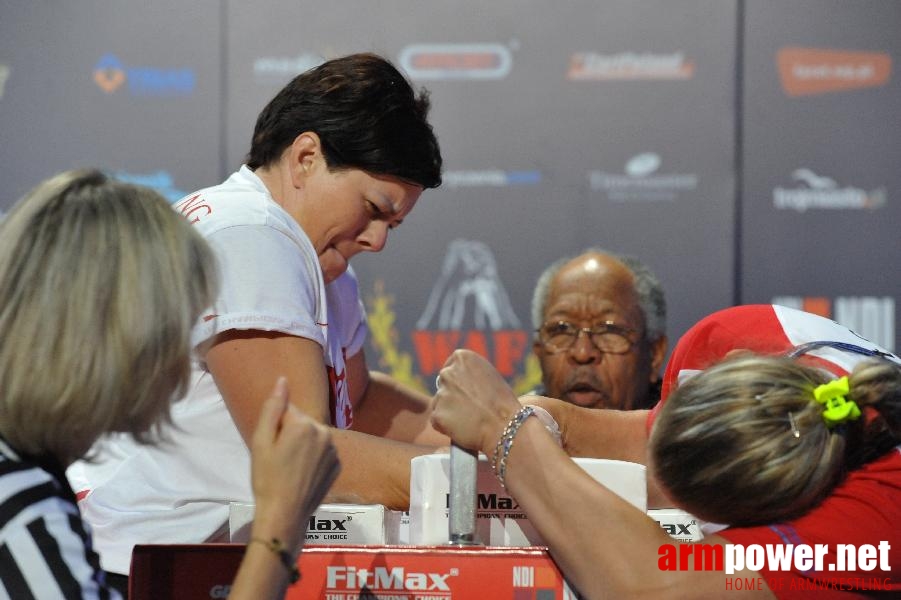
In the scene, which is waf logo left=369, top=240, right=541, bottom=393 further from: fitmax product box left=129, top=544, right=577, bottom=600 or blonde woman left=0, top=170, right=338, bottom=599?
blonde woman left=0, top=170, right=338, bottom=599

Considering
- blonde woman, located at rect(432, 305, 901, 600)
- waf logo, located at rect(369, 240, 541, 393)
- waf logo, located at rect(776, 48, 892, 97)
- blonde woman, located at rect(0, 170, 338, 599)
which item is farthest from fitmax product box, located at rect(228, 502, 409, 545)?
waf logo, located at rect(776, 48, 892, 97)

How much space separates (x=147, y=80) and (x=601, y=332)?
2094mm

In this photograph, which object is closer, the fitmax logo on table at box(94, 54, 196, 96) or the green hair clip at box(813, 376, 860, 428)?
A: the green hair clip at box(813, 376, 860, 428)

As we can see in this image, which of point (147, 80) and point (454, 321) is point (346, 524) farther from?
point (147, 80)

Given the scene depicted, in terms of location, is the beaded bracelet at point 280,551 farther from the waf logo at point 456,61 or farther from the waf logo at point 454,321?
the waf logo at point 456,61

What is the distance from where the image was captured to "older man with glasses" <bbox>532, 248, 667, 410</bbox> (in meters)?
3.44

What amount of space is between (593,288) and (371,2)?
5.32 ft

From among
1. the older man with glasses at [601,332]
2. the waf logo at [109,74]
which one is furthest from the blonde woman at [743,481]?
the waf logo at [109,74]

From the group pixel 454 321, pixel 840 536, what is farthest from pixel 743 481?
pixel 454 321

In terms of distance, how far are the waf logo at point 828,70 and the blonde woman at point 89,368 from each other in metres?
3.52

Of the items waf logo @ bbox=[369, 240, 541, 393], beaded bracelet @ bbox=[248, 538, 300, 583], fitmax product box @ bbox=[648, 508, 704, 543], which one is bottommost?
waf logo @ bbox=[369, 240, 541, 393]

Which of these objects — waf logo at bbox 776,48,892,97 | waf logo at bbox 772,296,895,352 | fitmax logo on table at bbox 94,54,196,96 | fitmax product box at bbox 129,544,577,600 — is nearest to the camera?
fitmax product box at bbox 129,544,577,600

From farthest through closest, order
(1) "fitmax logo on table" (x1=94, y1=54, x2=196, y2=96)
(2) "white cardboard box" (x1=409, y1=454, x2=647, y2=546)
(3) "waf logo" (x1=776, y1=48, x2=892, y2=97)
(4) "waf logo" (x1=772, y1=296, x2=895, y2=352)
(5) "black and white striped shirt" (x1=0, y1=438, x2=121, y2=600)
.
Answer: (1) "fitmax logo on table" (x1=94, y1=54, x2=196, y2=96), (3) "waf logo" (x1=776, y1=48, x2=892, y2=97), (4) "waf logo" (x1=772, y1=296, x2=895, y2=352), (2) "white cardboard box" (x1=409, y1=454, x2=647, y2=546), (5) "black and white striped shirt" (x1=0, y1=438, x2=121, y2=600)

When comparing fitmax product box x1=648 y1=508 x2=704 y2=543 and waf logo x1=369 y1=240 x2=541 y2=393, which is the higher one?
fitmax product box x1=648 y1=508 x2=704 y2=543
